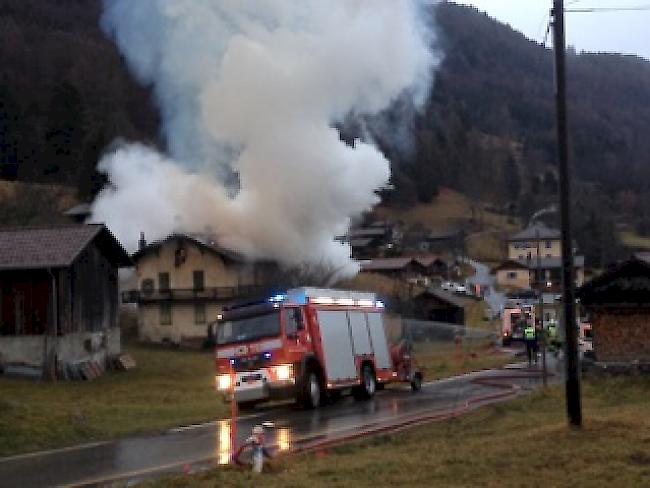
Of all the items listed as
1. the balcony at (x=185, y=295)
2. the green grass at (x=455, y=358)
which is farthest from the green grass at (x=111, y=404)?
the balcony at (x=185, y=295)

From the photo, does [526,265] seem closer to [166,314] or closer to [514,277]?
[514,277]

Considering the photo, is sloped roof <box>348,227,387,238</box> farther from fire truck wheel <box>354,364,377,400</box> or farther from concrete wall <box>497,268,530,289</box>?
fire truck wheel <box>354,364,377,400</box>

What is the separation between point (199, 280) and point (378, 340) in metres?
36.9

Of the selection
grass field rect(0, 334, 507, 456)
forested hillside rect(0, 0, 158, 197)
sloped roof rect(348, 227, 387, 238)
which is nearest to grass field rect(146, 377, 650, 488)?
grass field rect(0, 334, 507, 456)

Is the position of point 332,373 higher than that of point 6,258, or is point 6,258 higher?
point 6,258

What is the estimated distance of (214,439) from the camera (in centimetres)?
1742

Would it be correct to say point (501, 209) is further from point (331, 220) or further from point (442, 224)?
point (331, 220)

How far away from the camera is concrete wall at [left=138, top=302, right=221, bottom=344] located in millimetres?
62938

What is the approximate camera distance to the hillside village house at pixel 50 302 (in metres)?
38.4

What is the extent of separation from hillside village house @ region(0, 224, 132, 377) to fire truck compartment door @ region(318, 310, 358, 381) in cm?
1677

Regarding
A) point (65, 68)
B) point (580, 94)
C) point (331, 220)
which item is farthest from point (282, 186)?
point (580, 94)

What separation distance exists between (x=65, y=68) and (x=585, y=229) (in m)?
65.8

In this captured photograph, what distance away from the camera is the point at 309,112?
42.0 metres

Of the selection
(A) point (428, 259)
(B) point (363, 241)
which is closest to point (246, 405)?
(A) point (428, 259)
